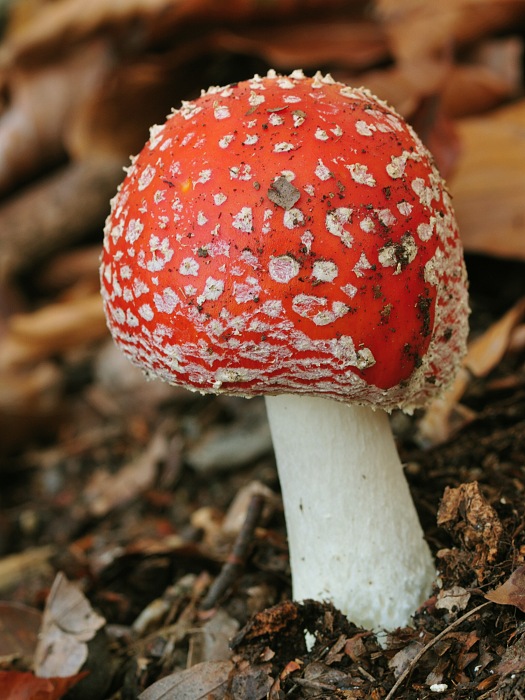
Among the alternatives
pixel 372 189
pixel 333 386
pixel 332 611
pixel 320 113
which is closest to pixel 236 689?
pixel 332 611

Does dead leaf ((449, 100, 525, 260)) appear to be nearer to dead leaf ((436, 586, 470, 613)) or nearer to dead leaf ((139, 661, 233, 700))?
dead leaf ((436, 586, 470, 613))

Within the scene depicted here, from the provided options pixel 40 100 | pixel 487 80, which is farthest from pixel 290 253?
pixel 40 100

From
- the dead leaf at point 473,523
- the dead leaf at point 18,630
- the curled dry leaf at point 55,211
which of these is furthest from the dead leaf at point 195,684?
the curled dry leaf at point 55,211

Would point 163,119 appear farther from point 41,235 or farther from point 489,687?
point 489,687

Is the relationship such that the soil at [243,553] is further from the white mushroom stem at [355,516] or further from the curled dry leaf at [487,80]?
the curled dry leaf at [487,80]

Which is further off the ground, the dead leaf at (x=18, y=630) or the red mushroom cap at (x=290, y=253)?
the red mushroom cap at (x=290, y=253)
